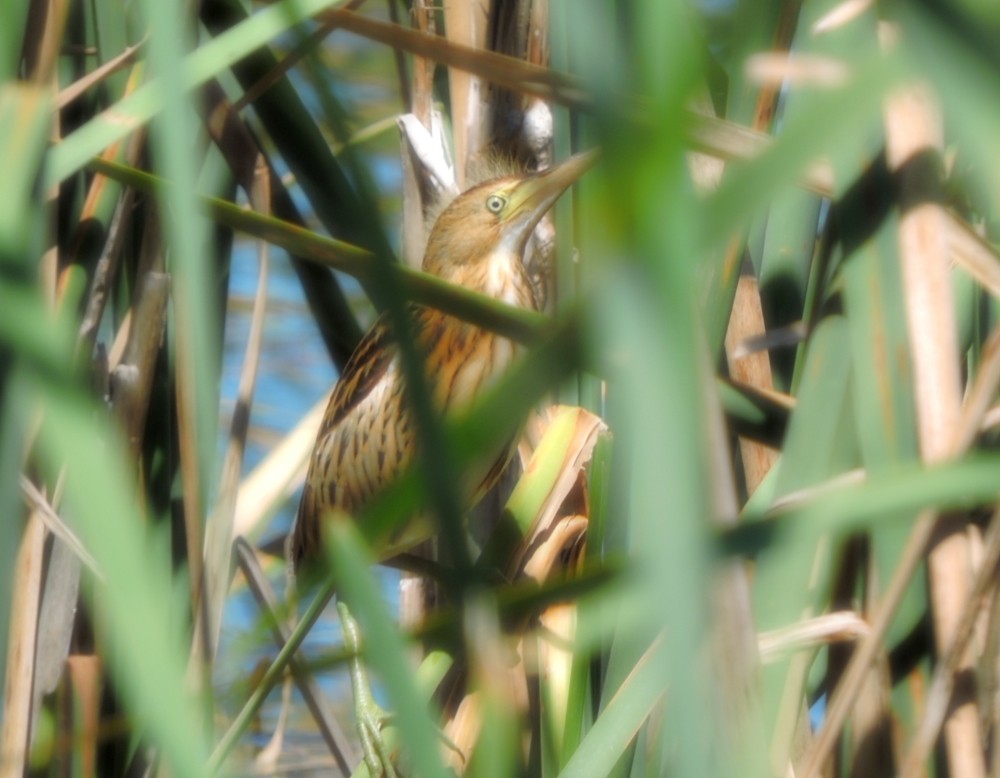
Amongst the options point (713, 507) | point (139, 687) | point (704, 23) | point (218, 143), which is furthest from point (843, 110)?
point (218, 143)

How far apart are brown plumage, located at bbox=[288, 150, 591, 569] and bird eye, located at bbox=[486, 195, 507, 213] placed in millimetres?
57

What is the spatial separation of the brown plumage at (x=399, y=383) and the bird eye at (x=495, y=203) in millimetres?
57

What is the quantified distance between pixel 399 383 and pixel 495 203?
0.28 metres

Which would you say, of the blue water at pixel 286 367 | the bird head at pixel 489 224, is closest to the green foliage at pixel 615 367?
the bird head at pixel 489 224

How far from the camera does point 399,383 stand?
1.81 m

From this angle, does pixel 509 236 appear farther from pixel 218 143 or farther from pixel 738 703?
pixel 738 703

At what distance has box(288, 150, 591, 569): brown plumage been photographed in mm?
1848

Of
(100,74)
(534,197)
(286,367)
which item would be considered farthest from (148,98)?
(286,367)

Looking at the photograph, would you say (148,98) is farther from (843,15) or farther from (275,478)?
(275,478)

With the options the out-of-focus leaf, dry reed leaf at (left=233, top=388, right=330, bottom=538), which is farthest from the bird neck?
the out-of-focus leaf

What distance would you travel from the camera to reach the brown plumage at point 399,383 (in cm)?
185

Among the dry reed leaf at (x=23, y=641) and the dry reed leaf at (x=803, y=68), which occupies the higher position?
the dry reed leaf at (x=803, y=68)

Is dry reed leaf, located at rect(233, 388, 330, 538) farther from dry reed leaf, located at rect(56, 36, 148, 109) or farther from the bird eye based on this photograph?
dry reed leaf, located at rect(56, 36, 148, 109)

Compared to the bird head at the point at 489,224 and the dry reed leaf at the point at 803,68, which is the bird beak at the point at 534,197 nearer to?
the bird head at the point at 489,224
